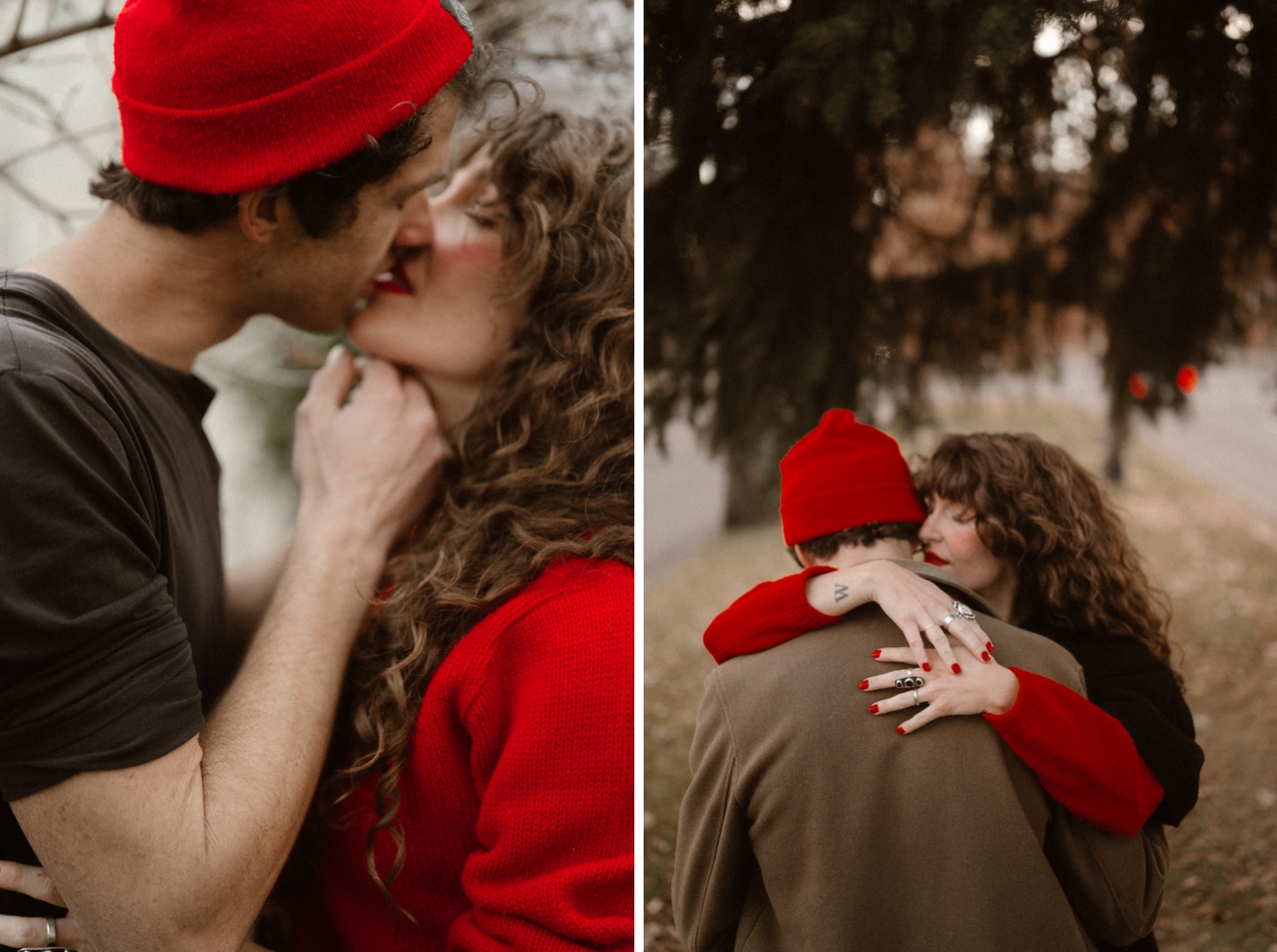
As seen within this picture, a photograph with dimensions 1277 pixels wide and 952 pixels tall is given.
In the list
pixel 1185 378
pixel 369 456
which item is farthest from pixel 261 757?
pixel 1185 378

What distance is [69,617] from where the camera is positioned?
1.10m

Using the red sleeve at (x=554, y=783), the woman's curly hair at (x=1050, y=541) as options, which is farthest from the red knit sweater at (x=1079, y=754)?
the red sleeve at (x=554, y=783)

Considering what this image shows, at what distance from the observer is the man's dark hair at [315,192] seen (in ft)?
4.72

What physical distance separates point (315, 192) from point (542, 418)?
536 millimetres

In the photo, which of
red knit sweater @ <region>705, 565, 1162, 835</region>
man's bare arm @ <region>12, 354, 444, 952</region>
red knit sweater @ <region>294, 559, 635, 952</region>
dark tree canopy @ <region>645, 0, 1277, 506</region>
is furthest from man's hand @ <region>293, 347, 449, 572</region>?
red knit sweater @ <region>705, 565, 1162, 835</region>

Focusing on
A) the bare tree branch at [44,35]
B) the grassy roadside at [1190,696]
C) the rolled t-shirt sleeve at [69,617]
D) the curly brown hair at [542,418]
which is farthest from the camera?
the bare tree branch at [44,35]

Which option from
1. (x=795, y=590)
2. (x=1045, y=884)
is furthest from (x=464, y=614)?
(x=1045, y=884)

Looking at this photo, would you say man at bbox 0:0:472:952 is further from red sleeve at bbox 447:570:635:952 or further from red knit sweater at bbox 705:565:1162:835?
red knit sweater at bbox 705:565:1162:835

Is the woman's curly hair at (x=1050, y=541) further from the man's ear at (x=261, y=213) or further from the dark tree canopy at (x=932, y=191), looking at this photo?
the man's ear at (x=261, y=213)

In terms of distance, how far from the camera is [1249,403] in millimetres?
6539

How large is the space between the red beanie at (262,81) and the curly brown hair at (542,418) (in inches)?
12.9

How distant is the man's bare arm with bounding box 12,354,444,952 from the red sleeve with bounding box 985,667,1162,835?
3.37 ft

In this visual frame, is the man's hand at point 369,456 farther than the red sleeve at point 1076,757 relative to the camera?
Yes

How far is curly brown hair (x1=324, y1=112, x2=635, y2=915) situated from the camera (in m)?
1.56
